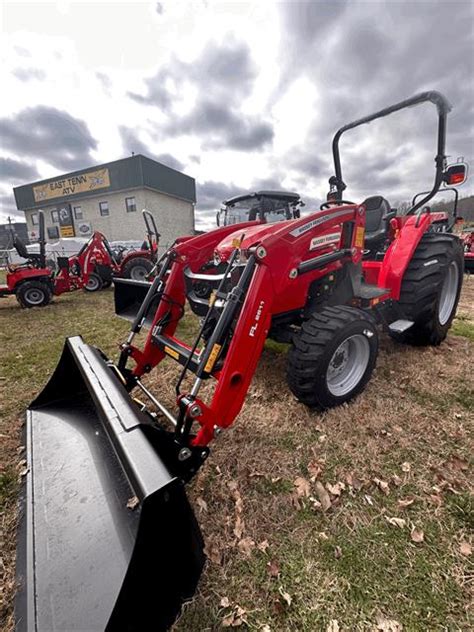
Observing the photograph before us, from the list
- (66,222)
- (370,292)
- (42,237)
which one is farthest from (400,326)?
(66,222)

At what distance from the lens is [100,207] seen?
27406 millimetres

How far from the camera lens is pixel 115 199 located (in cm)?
2675

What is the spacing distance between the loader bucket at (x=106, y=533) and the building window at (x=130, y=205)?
27.5 meters

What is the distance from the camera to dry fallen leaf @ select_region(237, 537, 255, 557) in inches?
65.2

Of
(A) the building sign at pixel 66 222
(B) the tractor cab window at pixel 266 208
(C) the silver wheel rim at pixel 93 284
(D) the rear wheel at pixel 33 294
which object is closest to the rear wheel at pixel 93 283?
(C) the silver wheel rim at pixel 93 284

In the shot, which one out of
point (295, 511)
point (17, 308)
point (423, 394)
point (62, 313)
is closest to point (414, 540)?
point (295, 511)

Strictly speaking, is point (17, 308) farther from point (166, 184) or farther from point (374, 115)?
point (166, 184)

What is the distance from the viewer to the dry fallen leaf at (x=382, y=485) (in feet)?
6.55

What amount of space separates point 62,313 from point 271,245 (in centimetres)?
672

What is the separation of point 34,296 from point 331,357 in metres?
8.38

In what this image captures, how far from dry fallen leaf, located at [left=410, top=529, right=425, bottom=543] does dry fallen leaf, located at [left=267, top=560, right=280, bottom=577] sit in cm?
82

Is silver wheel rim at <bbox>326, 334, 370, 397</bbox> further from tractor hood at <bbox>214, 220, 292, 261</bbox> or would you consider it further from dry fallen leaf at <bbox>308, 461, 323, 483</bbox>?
tractor hood at <bbox>214, 220, 292, 261</bbox>

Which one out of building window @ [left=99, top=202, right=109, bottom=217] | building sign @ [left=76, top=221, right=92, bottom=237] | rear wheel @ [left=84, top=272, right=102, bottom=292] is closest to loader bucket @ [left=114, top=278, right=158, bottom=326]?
rear wheel @ [left=84, top=272, right=102, bottom=292]

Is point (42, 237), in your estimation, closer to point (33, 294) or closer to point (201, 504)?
point (33, 294)
